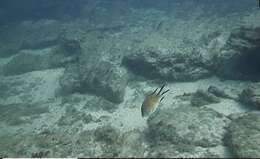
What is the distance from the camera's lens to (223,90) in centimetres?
842

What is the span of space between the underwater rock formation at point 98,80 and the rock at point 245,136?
4171mm

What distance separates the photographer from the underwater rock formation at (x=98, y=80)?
31.1 feet

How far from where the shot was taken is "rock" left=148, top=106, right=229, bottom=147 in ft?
18.3

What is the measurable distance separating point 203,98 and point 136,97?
6.93 ft

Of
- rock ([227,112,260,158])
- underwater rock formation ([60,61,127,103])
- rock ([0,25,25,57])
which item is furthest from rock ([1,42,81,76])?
rock ([227,112,260,158])

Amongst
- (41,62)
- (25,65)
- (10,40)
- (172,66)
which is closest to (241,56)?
(172,66)

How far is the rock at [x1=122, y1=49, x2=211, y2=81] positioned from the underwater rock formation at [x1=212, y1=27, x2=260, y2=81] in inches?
21.2

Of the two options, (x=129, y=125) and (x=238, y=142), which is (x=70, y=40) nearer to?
(x=129, y=125)

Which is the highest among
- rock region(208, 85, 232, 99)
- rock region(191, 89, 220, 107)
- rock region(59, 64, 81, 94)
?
rock region(208, 85, 232, 99)

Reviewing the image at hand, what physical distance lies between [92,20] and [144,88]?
13.1m

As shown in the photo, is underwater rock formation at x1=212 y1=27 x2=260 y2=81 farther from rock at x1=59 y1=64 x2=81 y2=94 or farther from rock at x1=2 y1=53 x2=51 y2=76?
rock at x1=2 y1=53 x2=51 y2=76

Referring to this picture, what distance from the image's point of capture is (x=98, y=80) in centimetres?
988

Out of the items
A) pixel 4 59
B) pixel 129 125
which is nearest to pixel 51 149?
pixel 129 125

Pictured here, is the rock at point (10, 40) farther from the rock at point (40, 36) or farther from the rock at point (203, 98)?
the rock at point (203, 98)
